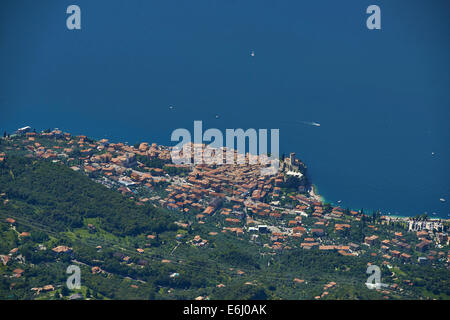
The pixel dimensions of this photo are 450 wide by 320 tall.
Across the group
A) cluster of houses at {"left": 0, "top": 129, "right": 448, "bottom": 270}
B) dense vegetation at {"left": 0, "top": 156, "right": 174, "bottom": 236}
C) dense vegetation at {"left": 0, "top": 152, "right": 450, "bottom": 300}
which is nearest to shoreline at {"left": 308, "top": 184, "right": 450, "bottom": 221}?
cluster of houses at {"left": 0, "top": 129, "right": 448, "bottom": 270}

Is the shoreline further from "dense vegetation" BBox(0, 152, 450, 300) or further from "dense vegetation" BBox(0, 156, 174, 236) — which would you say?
"dense vegetation" BBox(0, 156, 174, 236)

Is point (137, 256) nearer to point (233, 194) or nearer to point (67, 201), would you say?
point (67, 201)

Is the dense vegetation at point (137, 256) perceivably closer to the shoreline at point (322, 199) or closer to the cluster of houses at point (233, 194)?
the cluster of houses at point (233, 194)

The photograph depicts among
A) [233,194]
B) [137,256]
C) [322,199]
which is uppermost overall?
[233,194]

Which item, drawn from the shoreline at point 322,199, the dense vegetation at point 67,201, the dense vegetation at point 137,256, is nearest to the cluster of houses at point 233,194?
the shoreline at point 322,199

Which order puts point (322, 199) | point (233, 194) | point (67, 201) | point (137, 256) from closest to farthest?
point (137, 256), point (67, 201), point (233, 194), point (322, 199)

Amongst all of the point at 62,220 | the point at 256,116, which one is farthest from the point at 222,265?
the point at 256,116

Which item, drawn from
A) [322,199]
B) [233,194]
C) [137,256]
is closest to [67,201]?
[137,256]

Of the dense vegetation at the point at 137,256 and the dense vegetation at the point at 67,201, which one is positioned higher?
the dense vegetation at the point at 67,201

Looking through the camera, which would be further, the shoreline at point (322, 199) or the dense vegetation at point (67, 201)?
the shoreline at point (322, 199)

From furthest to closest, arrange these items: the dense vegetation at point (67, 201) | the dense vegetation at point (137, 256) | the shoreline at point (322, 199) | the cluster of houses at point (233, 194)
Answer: the shoreline at point (322, 199) < the cluster of houses at point (233, 194) < the dense vegetation at point (67, 201) < the dense vegetation at point (137, 256)

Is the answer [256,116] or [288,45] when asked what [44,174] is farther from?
[288,45]
